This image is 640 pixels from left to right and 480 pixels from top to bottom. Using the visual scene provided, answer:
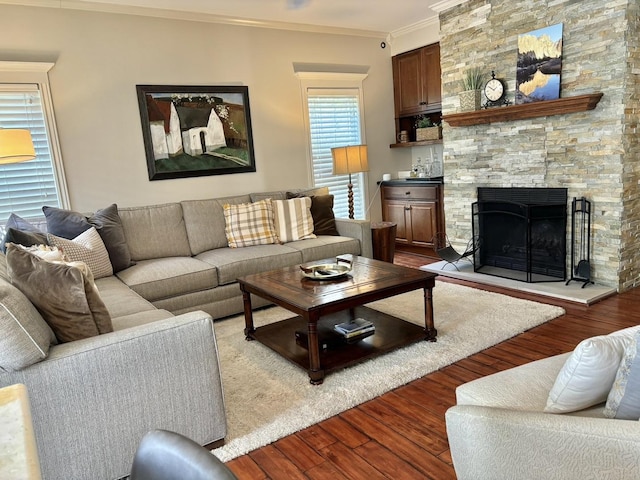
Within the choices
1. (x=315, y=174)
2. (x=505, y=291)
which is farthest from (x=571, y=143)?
(x=315, y=174)

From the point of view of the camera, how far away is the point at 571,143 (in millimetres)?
3992

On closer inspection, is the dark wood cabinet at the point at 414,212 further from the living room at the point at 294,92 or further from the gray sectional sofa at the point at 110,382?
the gray sectional sofa at the point at 110,382

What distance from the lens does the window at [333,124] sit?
561 cm

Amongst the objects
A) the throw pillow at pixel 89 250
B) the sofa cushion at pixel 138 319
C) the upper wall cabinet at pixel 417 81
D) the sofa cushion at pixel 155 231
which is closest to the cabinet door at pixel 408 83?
the upper wall cabinet at pixel 417 81

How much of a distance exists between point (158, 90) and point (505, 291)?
3.71 m

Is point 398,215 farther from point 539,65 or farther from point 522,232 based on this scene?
point 539,65

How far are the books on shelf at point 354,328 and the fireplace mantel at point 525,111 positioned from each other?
245cm

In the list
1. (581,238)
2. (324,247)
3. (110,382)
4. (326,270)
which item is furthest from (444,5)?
(110,382)

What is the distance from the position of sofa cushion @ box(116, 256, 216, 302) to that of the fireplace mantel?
286 centimetres

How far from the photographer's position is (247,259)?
3877 millimetres

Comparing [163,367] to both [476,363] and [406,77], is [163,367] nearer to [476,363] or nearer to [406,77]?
[476,363]

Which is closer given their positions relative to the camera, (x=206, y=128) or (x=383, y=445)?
(x=383, y=445)

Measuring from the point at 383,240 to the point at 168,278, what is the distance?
216 centimetres

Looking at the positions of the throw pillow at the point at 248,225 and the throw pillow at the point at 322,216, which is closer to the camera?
the throw pillow at the point at 248,225
